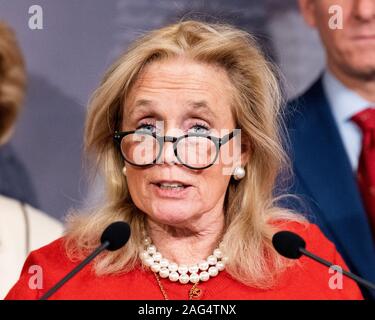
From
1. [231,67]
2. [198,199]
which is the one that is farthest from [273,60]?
[198,199]

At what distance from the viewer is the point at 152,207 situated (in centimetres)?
216

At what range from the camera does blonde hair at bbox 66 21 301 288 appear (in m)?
2.24

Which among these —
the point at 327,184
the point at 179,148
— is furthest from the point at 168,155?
the point at 327,184

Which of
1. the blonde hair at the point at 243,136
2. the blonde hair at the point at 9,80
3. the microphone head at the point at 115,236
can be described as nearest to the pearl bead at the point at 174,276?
the blonde hair at the point at 243,136

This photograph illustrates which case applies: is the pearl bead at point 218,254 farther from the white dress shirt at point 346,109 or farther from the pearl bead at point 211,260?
the white dress shirt at point 346,109

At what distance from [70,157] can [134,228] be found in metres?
0.73

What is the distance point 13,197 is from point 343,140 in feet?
3.78

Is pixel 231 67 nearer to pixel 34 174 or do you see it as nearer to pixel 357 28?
pixel 357 28

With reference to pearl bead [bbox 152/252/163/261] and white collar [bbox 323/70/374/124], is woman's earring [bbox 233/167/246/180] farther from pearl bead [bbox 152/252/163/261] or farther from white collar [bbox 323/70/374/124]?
white collar [bbox 323/70/374/124]

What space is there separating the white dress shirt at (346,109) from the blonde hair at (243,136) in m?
0.42

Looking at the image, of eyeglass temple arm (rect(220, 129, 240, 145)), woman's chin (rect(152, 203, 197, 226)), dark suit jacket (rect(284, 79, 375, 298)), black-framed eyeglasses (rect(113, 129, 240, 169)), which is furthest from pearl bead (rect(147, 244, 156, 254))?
dark suit jacket (rect(284, 79, 375, 298))

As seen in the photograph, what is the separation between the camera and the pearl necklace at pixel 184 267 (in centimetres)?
219

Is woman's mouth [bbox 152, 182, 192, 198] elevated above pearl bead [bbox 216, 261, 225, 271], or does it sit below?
above

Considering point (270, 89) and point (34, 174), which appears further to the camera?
point (34, 174)
